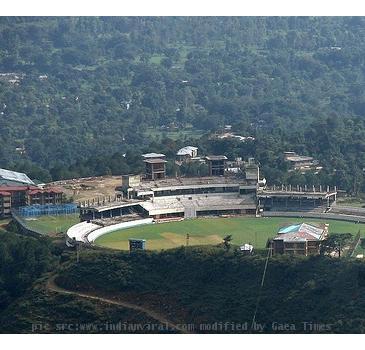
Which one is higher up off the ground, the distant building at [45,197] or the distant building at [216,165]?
the distant building at [216,165]

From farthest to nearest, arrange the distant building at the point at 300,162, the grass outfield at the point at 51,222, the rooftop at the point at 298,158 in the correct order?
the rooftop at the point at 298,158 → the distant building at the point at 300,162 → the grass outfield at the point at 51,222

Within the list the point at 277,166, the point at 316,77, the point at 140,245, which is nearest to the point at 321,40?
the point at 316,77

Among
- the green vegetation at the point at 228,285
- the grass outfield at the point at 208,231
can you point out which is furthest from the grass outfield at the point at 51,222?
the green vegetation at the point at 228,285

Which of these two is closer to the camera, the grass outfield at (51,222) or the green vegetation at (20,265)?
the green vegetation at (20,265)

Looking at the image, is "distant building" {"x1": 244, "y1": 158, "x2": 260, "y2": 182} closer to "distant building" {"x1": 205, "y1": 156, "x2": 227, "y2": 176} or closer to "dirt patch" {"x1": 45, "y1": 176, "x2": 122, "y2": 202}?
"distant building" {"x1": 205, "y1": 156, "x2": 227, "y2": 176}

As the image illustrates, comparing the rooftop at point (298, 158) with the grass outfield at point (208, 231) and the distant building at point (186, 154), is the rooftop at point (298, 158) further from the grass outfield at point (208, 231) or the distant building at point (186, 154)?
the grass outfield at point (208, 231)

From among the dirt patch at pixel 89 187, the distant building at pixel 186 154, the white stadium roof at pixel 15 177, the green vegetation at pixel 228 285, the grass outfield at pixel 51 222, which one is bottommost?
the green vegetation at pixel 228 285

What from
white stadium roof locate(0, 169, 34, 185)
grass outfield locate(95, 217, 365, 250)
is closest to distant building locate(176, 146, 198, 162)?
white stadium roof locate(0, 169, 34, 185)

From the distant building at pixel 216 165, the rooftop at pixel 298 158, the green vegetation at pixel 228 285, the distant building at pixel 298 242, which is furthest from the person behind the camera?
the rooftop at pixel 298 158
